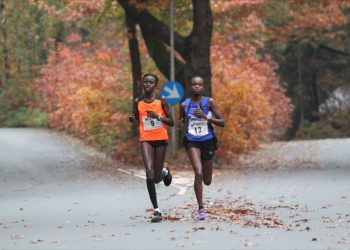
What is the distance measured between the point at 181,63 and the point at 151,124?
A: 14.8 m

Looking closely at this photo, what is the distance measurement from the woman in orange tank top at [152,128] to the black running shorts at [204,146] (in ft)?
1.12

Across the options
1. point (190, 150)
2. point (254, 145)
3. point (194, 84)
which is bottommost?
point (254, 145)

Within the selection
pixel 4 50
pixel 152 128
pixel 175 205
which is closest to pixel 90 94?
pixel 175 205

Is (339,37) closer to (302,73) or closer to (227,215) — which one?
(302,73)

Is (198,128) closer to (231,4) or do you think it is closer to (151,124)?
(151,124)

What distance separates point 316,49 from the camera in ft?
164

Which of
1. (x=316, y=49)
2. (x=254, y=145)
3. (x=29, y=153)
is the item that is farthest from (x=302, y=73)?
(x=29, y=153)

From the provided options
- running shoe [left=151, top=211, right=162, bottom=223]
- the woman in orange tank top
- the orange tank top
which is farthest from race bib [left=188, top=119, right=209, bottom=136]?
running shoe [left=151, top=211, right=162, bottom=223]

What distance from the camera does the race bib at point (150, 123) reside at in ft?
36.8

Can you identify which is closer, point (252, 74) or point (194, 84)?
point (194, 84)

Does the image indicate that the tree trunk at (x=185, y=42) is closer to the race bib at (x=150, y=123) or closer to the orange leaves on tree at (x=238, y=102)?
the orange leaves on tree at (x=238, y=102)

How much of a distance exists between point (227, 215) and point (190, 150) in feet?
4.17

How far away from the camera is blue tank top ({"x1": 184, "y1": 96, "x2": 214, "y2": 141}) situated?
11172 mm

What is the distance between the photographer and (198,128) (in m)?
11.2
